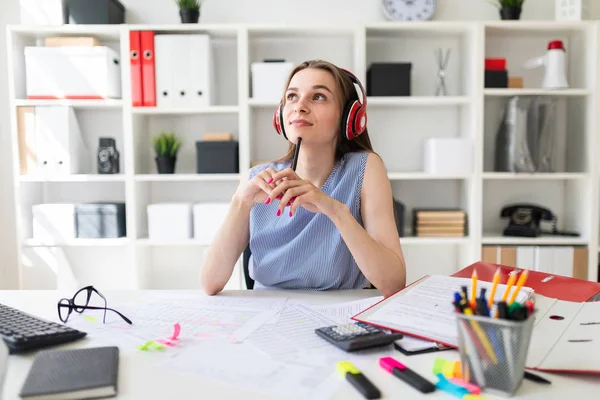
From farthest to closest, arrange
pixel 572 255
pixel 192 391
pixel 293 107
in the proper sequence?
pixel 572 255
pixel 293 107
pixel 192 391

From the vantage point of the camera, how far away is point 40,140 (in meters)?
2.78

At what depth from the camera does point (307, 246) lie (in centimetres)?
148

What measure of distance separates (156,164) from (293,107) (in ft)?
5.75

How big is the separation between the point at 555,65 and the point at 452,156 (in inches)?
29.6

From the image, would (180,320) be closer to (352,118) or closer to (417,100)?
(352,118)

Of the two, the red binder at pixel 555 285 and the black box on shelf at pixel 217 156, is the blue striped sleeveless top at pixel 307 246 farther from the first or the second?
the black box on shelf at pixel 217 156

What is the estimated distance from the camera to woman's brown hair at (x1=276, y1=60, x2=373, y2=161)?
5.04 ft

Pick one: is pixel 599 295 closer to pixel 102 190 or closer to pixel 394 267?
pixel 394 267

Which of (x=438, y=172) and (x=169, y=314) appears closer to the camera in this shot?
(x=169, y=314)

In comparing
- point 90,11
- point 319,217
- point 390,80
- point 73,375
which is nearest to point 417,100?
point 390,80

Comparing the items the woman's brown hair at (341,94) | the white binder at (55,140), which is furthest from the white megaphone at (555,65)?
the white binder at (55,140)

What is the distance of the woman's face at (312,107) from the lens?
56.7 inches

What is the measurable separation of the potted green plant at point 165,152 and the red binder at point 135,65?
10.1 inches

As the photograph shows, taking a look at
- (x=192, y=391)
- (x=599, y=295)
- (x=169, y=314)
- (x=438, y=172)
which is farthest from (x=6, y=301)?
(x=438, y=172)
